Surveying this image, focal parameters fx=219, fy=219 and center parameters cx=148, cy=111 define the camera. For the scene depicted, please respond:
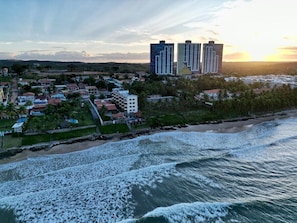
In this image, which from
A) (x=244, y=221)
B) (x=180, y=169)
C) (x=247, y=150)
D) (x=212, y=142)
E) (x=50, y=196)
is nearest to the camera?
(x=244, y=221)

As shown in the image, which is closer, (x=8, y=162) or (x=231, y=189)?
(x=231, y=189)

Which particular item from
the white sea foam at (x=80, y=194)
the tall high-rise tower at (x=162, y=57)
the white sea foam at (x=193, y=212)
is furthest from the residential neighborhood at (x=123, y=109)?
the tall high-rise tower at (x=162, y=57)

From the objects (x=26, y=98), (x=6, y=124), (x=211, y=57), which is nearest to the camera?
(x=6, y=124)

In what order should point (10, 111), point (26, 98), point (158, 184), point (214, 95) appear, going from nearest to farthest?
point (158, 184) < point (10, 111) < point (26, 98) < point (214, 95)

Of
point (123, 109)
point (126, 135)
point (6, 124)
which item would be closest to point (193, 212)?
point (126, 135)

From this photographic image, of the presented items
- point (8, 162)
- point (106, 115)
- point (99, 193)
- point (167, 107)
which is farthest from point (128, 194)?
point (167, 107)

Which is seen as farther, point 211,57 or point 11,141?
point 211,57

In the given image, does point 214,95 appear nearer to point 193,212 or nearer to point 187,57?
point 193,212

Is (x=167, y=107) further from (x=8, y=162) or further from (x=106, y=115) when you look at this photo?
(x=8, y=162)
